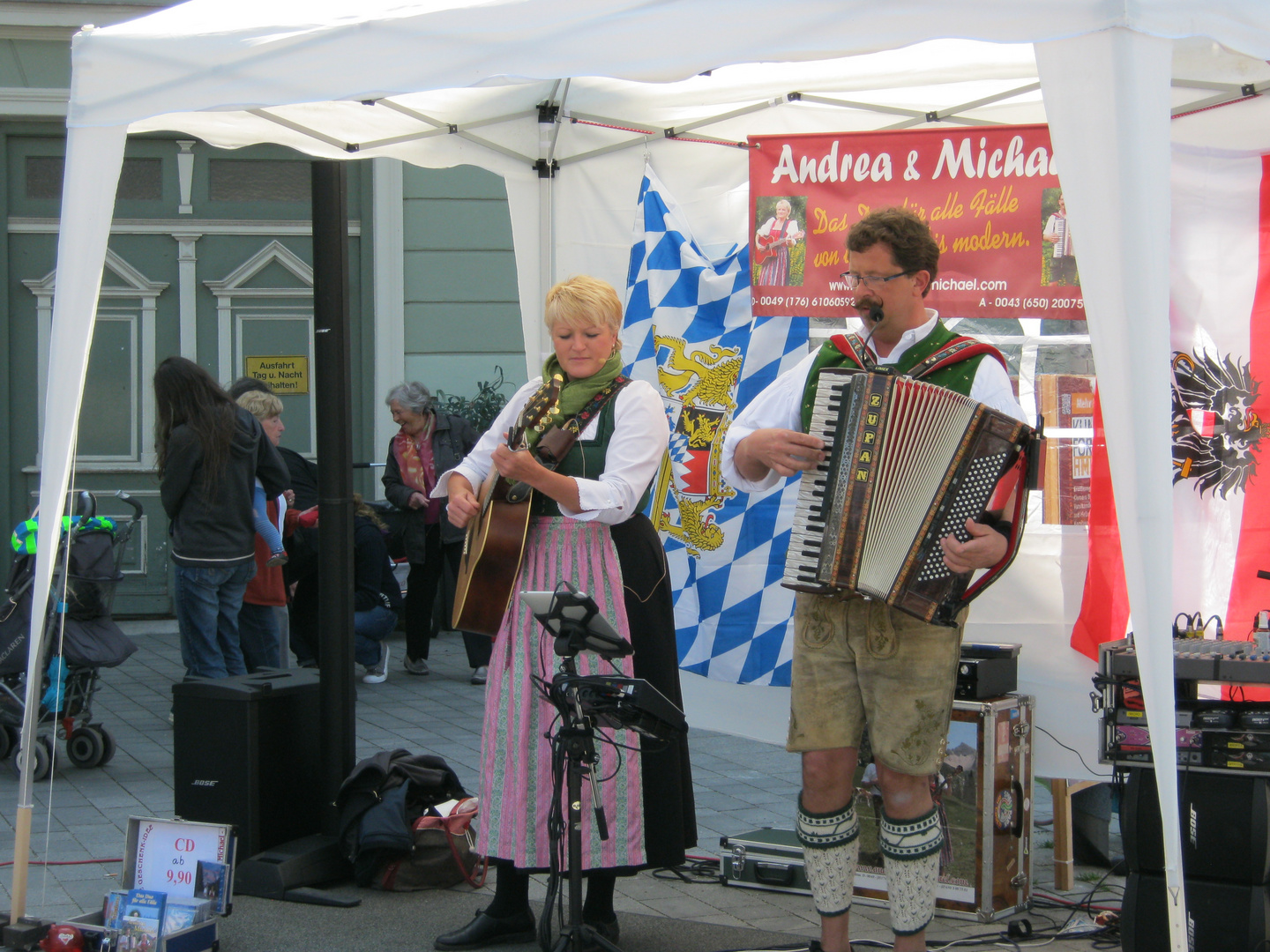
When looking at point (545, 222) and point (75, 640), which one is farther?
point (75, 640)

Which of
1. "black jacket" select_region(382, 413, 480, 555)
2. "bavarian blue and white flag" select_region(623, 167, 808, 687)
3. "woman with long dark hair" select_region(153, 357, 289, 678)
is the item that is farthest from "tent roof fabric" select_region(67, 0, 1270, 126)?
"black jacket" select_region(382, 413, 480, 555)

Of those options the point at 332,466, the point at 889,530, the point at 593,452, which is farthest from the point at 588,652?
the point at 332,466

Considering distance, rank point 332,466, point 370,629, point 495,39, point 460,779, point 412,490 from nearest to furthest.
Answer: point 495,39, point 332,466, point 460,779, point 370,629, point 412,490

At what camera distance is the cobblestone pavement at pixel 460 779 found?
12.9 ft

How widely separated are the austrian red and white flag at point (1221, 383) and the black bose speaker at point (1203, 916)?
3.77 ft

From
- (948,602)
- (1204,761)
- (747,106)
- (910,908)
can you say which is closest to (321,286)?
(747,106)

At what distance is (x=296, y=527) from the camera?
6.88m

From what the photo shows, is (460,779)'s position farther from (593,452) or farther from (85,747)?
(593,452)

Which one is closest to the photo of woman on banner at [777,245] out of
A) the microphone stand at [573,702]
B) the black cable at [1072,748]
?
the black cable at [1072,748]

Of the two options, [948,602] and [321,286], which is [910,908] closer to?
[948,602]

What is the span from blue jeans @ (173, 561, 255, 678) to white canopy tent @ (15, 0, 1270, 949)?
205 cm

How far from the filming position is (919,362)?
3.10m

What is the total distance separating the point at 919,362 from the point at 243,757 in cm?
228

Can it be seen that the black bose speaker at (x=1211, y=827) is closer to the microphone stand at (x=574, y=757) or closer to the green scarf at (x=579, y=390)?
the microphone stand at (x=574, y=757)
